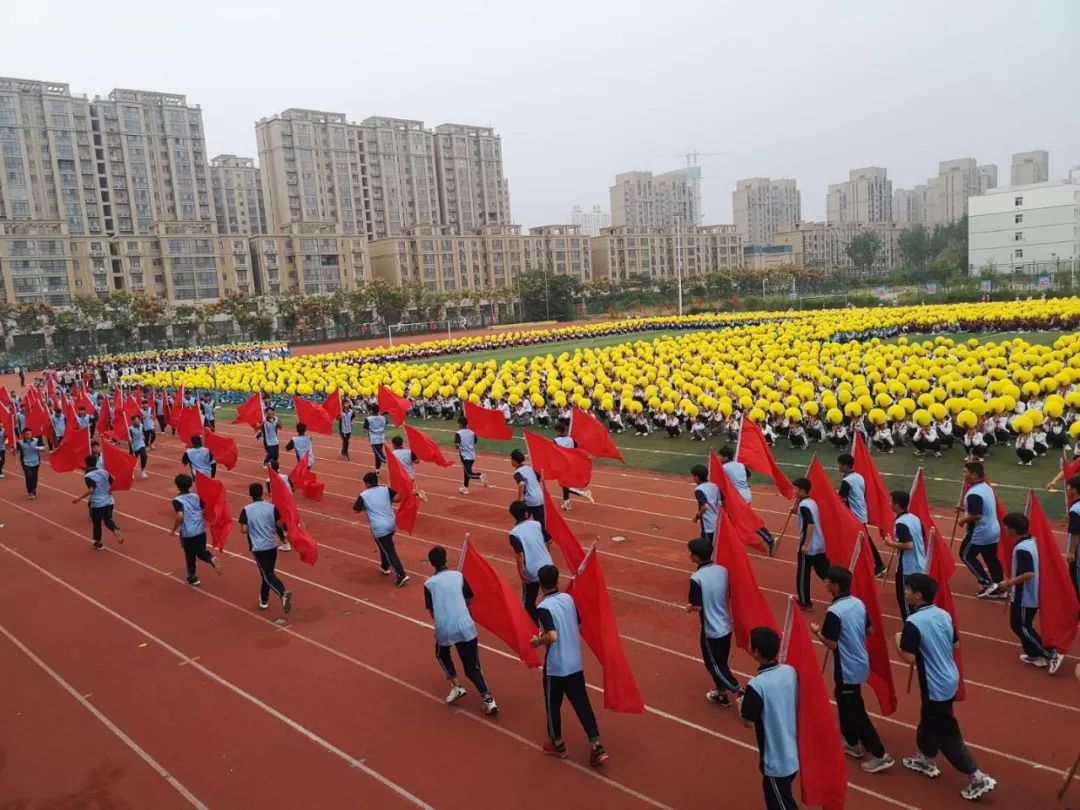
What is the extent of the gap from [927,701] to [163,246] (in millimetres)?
81522

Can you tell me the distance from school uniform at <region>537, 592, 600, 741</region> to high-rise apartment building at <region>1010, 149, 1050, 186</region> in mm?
157476

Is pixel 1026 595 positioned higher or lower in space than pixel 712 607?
lower

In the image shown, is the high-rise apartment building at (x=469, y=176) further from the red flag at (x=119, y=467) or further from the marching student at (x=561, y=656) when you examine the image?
the marching student at (x=561, y=656)

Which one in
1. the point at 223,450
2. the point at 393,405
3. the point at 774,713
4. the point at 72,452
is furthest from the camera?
the point at 393,405

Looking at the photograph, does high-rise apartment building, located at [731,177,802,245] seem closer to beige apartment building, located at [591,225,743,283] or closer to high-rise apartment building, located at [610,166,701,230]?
high-rise apartment building, located at [610,166,701,230]

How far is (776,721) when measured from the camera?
4789mm

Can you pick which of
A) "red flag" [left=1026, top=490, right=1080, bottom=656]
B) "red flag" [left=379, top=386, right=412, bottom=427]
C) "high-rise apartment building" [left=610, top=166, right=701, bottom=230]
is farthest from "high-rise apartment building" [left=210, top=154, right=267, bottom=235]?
"red flag" [left=1026, top=490, right=1080, bottom=656]

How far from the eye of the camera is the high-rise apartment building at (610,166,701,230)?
156 metres

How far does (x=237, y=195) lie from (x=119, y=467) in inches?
4162

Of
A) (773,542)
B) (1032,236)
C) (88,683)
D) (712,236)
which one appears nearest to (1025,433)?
(773,542)

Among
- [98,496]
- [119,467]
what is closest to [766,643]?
[98,496]

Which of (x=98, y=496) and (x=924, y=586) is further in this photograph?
(x=98, y=496)

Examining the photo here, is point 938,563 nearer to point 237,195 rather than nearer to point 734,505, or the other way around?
point 734,505

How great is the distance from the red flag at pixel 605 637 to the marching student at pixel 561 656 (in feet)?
0.52
